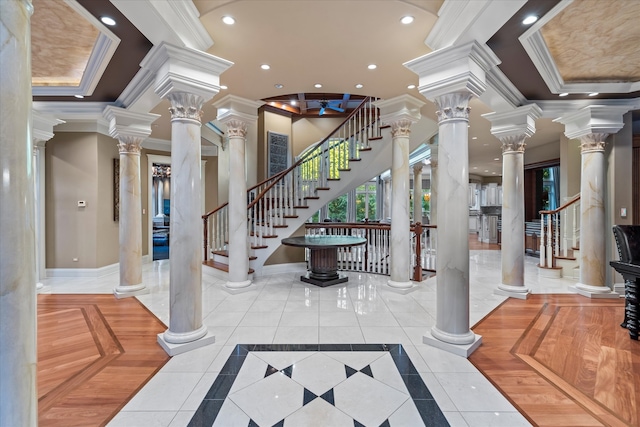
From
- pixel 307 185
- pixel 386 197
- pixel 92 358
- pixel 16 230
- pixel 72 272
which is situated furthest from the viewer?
pixel 386 197

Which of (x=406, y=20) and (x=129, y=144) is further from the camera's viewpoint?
(x=129, y=144)

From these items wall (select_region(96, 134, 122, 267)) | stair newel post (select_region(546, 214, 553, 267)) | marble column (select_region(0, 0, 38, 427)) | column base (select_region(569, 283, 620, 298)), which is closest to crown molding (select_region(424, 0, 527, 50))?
marble column (select_region(0, 0, 38, 427))

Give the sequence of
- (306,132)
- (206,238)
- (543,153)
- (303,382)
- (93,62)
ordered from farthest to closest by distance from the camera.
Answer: (306,132) < (543,153) < (206,238) < (93,62) < (303,382)

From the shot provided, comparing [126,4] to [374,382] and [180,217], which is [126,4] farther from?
[374,382]

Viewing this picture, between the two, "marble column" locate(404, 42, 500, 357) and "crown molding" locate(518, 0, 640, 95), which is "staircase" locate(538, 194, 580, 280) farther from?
"marble column" locate(404, 42, 500, 357)

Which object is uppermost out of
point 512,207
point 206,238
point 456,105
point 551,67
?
point 551,67

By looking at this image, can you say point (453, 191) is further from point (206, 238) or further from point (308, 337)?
point (206, 238)

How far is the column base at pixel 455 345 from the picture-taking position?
2.65 meters

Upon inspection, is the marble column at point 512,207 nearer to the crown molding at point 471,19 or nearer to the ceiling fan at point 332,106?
the crown molding at point 471,19

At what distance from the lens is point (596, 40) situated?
2916 mm

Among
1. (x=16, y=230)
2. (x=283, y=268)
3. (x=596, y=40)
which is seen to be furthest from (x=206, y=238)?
(x=596, y=40)

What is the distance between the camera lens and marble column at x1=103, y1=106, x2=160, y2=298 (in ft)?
14.5

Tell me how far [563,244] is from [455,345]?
4931 mm

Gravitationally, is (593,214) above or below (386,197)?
below
